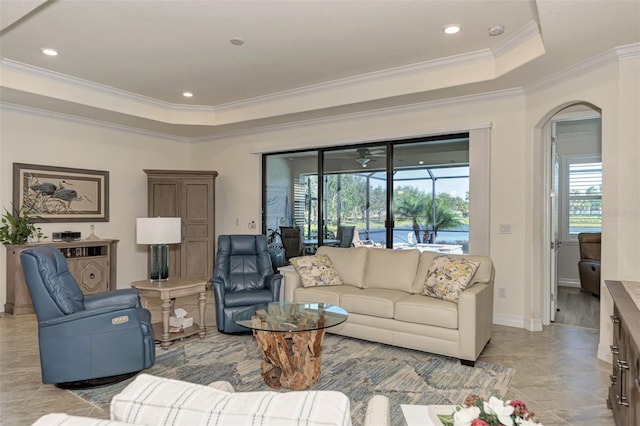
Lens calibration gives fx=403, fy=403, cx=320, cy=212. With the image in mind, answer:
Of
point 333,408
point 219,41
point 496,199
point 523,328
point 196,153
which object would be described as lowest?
point 523,328

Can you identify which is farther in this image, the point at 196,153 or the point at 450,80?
the point at 196,153

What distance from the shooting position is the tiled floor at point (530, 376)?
2561 millimetres

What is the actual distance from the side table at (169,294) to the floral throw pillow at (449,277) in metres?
2.22

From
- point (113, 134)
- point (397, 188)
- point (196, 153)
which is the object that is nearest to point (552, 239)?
point (397, 188)

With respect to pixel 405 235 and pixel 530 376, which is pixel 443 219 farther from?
pixel 530 376

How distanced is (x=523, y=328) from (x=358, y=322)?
→ 76.9 inches

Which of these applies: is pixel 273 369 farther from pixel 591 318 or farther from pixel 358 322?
pixel 591 318

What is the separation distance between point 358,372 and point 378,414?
2038 millimetres

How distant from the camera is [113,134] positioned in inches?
245

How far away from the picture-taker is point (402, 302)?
12.0 feet

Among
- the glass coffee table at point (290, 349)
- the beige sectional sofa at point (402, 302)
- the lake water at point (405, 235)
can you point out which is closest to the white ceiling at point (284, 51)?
the lake water at point (405, 235)

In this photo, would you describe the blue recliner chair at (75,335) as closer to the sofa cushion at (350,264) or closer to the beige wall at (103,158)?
the sofa cushion at (350,264)

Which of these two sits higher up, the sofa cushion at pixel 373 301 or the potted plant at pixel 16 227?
the potted plant at pixel 16 227

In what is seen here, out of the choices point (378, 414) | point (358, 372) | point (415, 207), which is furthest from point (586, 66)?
point (378, 414)
